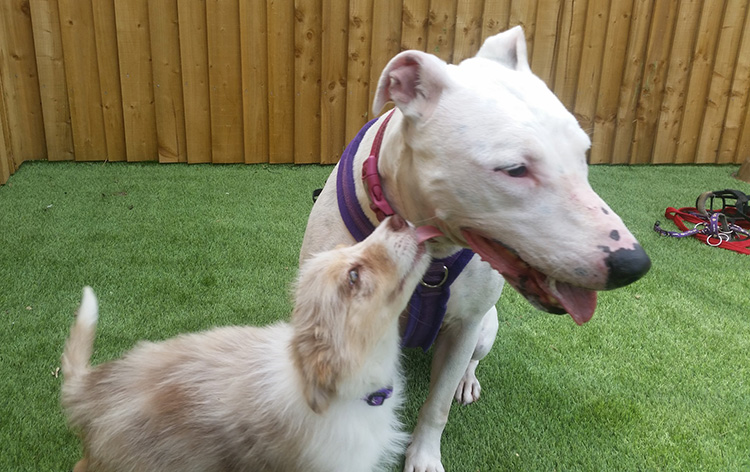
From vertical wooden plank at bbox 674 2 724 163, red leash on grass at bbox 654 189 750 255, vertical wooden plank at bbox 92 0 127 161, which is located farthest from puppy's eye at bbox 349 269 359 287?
vertical wooden plank at bbox 674 2 724 163

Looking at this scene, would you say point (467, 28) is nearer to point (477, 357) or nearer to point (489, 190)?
point (477, 357)

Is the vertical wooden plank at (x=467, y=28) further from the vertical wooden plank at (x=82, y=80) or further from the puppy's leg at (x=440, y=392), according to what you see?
the puppy's leg at (x=440, y=392)

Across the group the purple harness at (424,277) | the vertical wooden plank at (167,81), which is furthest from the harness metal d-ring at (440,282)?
the vertical wooden plank at (167,81)

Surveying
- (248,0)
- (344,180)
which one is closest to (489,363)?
(344,180)

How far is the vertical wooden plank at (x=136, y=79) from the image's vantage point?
462 cm

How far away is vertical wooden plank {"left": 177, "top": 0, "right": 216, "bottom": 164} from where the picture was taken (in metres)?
4.67

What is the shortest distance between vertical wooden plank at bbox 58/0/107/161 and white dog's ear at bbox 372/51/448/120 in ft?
13.0

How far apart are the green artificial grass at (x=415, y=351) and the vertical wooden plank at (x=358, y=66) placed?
41.4 inches

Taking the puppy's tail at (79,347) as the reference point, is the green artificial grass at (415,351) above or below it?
below

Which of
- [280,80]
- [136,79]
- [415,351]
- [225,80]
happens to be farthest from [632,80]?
[136,79]

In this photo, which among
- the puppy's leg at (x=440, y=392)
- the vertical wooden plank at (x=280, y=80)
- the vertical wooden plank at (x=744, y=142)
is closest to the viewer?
the puppy's leg at (x=440, y=392)

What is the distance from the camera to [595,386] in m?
2.47

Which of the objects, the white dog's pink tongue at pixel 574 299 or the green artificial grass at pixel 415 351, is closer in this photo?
the white dog's pink tongue at pixel 574 299

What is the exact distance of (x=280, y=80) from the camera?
195 inches
